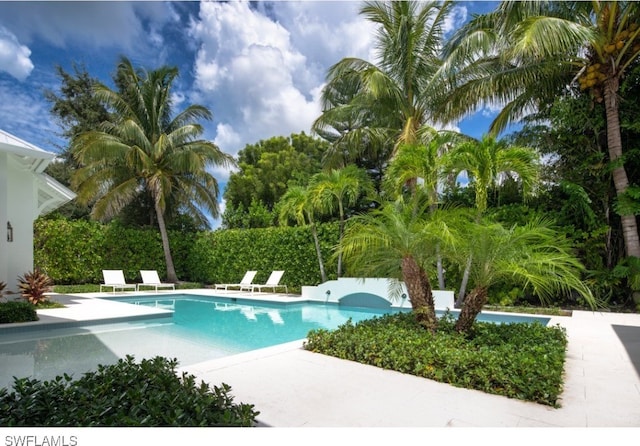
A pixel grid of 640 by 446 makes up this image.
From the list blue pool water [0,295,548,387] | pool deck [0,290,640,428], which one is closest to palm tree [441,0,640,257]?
blue pool water [0,295,548,387]

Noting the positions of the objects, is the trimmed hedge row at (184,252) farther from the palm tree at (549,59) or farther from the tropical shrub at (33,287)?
the palm tree at (549,59)

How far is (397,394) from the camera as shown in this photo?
4246 mm

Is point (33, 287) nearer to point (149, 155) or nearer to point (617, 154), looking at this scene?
point (149, 155)

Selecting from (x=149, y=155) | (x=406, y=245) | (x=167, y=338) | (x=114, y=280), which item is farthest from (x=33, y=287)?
(x=406, y=245)

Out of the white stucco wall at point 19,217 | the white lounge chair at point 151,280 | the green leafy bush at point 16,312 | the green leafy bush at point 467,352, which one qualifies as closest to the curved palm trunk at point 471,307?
the green leafy bush at point 467,352

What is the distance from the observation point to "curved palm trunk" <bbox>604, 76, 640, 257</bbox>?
10.1 meters

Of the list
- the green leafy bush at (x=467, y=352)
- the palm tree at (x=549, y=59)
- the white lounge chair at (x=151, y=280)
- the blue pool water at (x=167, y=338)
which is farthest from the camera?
the white lounge chair at (x=151, y=280)

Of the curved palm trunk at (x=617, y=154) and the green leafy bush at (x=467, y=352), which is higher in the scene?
the curved palm trunk at (x=617, y=154)

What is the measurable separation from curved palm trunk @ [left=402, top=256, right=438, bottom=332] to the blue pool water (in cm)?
329

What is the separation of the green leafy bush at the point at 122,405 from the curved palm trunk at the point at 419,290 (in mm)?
3714

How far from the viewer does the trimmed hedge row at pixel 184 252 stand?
54.7ft

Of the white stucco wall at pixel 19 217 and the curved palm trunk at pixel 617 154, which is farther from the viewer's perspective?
the white stucco wall at pixel 19 217

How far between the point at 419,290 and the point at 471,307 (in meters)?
0.82
